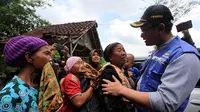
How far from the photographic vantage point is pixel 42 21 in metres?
16.8

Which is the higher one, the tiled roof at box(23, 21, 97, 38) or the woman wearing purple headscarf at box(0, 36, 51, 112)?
the woman wearing purple headscarf at box(0, 36, 51, 112)

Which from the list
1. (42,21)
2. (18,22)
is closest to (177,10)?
(42,21)

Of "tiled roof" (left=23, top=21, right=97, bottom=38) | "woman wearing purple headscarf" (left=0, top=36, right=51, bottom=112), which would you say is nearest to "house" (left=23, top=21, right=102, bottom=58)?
"tiled roof" (left=23, top=21, right=97, bottom=38)

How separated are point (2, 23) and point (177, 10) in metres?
11.4

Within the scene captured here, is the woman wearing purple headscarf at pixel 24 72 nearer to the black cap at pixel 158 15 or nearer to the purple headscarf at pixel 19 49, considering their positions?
the purple headscarf at pixel 19 49

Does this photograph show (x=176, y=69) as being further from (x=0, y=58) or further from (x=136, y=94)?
(x=0, y=58)

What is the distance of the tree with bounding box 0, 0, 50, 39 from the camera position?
1422 cm

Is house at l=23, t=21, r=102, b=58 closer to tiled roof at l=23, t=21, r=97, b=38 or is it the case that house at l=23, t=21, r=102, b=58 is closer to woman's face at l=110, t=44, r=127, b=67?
tiled roof at l=23, t=21, r=97, b=38

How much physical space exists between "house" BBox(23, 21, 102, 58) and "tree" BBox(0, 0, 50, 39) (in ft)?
3.20

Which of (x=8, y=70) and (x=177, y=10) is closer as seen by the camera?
(x=8, y=70)

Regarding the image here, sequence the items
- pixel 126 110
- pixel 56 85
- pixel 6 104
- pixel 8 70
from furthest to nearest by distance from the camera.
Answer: pixel 8 70, pixel 126 110, pixel 56 85, pixel 6 104

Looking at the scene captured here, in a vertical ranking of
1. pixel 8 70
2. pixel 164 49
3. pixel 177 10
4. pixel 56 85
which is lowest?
pixel 8 70

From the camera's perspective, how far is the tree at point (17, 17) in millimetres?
14216

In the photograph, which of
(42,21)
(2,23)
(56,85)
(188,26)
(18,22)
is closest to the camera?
(56,85)
